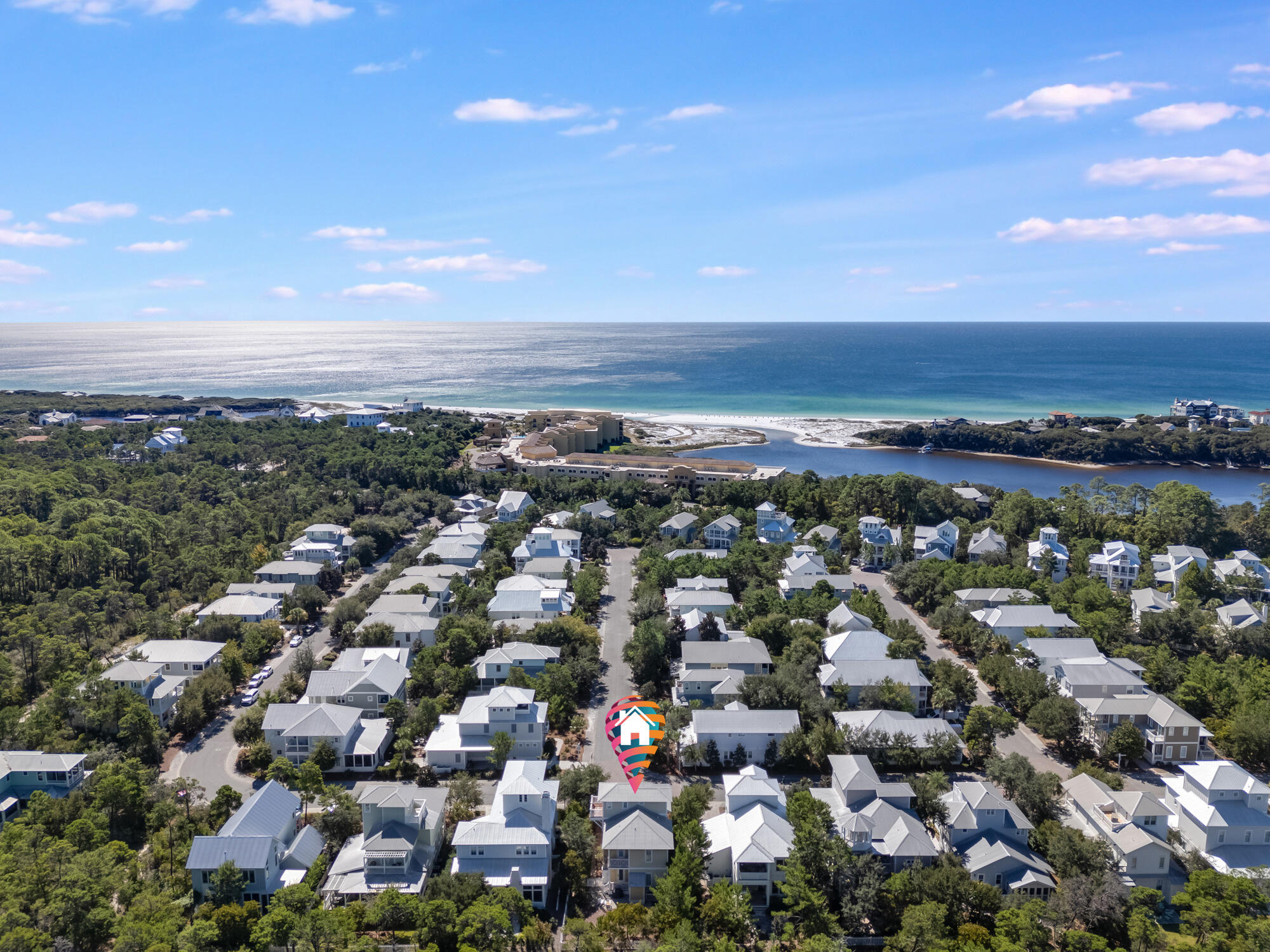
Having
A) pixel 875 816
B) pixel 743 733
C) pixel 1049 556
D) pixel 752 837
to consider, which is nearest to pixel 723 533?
pixel 1049 556

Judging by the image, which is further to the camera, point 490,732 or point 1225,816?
point 490,732

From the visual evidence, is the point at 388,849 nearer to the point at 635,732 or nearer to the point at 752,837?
the point at 752,837

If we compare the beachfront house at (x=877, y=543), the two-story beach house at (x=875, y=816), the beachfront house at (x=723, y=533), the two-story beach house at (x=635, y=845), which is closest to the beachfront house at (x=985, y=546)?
the beachfront house at (x=877, y=543)

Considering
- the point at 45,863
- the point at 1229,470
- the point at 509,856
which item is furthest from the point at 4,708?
the point at 1229,470

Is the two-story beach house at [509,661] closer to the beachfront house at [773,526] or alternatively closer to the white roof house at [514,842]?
the white roof house at [514,842]

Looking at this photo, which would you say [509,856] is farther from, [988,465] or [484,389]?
[484,389]

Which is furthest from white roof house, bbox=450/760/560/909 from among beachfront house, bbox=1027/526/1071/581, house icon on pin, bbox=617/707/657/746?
beachfront house, bbox=1027/526/1071/581

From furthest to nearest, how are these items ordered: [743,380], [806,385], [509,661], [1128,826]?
[743,380], [806,385], [509,661], [1128,826]
